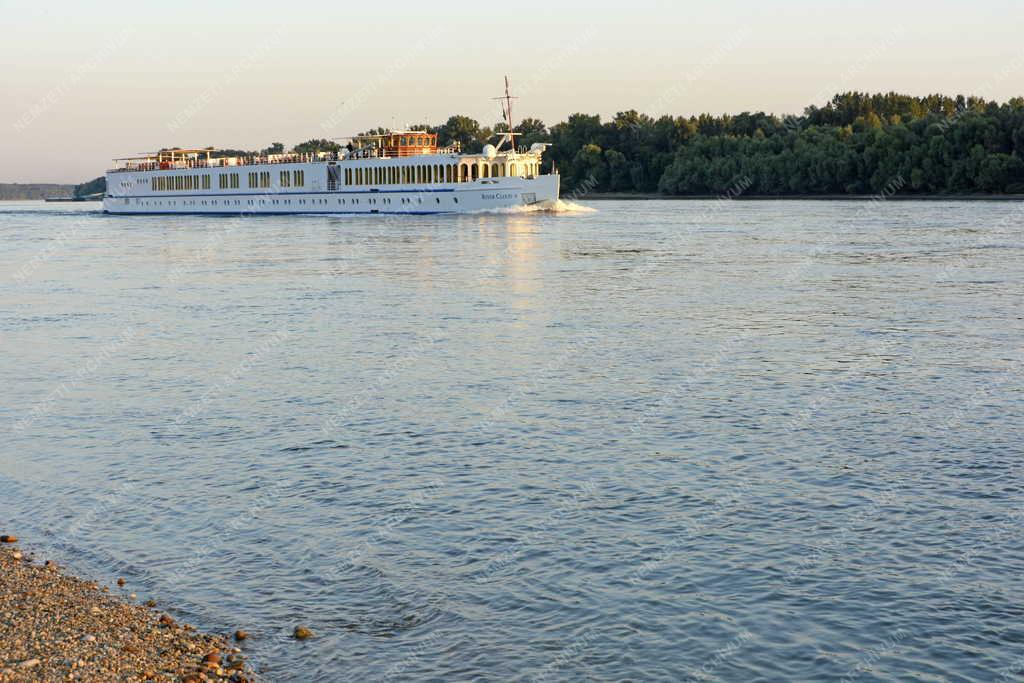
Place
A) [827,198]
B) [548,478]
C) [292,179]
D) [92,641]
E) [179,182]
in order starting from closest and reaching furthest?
[92,641] < [548,478] < [292,179] < [179,182] < [827,198]

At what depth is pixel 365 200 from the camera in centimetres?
12350

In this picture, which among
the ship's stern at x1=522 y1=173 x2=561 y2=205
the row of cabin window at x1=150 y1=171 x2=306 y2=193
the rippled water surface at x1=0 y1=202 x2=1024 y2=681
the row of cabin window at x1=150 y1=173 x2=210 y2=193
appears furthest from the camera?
the row of cabin window at x1=150 y1=173 x2=210 y2=193

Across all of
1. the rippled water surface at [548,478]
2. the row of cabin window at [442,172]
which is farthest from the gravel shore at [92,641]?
the row of cabin window at [442,172]

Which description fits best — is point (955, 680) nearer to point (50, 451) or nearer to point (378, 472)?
point (378, 472)

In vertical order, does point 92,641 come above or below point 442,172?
below

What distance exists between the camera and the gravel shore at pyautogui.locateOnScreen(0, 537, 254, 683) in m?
10.1

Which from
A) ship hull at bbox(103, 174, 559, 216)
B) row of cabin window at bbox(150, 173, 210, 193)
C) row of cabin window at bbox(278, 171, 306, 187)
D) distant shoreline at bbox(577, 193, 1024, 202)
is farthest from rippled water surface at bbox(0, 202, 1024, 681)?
row of cabin window at bbox(150, 173, 210, 193)

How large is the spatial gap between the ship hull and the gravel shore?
9914 centimetres

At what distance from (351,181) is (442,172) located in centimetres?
1303

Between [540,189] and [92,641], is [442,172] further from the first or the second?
[92,641]

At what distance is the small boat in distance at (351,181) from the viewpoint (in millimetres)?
113062

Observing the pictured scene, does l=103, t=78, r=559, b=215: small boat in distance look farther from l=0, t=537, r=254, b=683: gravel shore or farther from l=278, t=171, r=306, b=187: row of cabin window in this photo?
l=0, t=537, r=254, b=683: gravel shore

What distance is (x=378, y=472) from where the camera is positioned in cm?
1773

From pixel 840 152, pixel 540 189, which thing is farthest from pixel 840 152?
pixel 540 189
